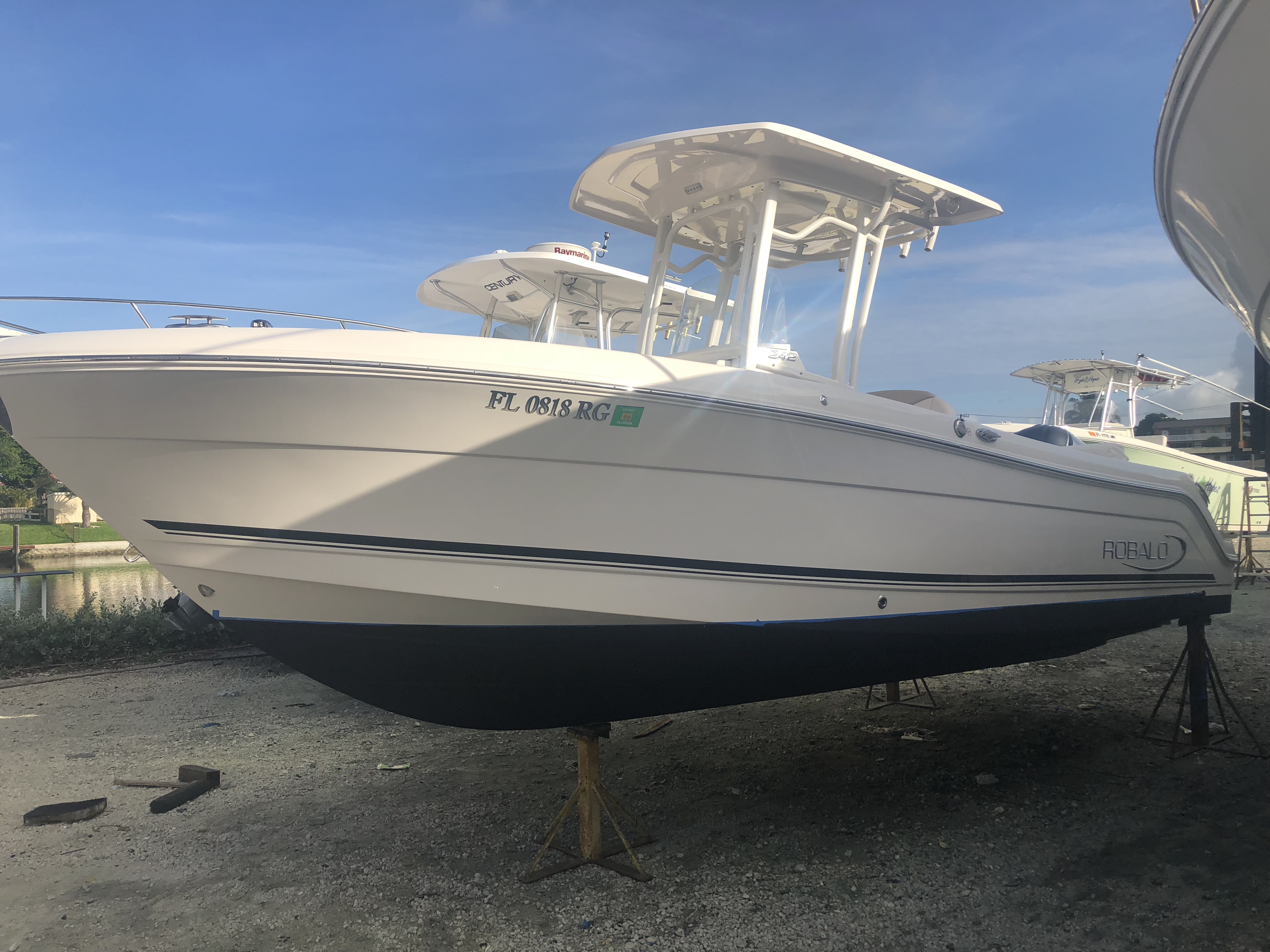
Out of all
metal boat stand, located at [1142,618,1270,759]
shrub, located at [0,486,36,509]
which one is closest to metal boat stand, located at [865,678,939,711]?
metal boat stand, located at [1142,618,1270,759]

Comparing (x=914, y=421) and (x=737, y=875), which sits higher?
(x=914, y=421)

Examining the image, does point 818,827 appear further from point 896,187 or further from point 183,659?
point 183,659

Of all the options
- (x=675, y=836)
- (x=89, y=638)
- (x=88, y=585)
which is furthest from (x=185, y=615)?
(x=88, y=585)

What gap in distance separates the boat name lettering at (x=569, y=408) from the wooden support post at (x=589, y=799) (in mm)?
1611

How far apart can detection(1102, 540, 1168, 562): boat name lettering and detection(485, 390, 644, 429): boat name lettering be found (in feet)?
10.2

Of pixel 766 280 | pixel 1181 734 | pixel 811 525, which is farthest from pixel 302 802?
pixel 1181 734

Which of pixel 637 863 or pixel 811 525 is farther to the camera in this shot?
pixel 637 863

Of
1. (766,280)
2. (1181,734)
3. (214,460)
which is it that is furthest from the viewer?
(1181,734)

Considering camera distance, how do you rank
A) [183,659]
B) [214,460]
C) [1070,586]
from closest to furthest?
1. [214,460]
2. [1070,586]
3. [183,659]

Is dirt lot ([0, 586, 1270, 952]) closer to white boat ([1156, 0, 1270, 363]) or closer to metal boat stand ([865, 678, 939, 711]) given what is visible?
metal boat stand ([865, 678, 939, 711])

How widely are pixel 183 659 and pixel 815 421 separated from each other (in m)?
7.89

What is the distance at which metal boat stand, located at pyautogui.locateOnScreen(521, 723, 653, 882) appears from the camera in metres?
3.48

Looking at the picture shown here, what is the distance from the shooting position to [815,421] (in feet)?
10.6

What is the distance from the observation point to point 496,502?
2.90 metres
